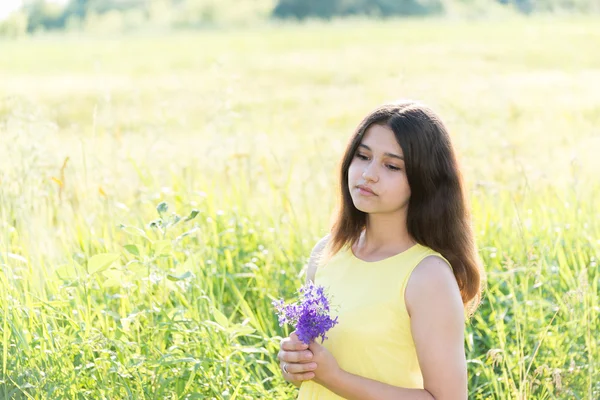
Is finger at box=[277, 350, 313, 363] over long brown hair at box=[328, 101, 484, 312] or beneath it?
beneath

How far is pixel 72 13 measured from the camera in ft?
177

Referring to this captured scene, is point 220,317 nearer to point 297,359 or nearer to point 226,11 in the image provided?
point 297,359

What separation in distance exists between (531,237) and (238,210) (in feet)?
4.47

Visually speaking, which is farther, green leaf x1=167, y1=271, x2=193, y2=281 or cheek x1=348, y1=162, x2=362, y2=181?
green leaf x1=167, y1=271, x2=193, y2=281

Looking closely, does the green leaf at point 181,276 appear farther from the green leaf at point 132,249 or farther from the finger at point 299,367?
the finger at point 299,367

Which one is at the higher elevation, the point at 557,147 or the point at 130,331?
the point at 130,331

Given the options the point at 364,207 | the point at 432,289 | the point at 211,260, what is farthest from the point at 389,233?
the point at 211,260

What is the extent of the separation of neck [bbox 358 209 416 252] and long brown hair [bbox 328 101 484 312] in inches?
0.8

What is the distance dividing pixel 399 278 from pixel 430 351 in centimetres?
21

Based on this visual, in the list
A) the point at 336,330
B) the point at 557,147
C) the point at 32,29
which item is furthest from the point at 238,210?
the point at 32,29

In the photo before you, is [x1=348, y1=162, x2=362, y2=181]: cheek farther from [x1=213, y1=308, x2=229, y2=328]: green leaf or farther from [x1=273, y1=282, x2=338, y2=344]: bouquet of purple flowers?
[x1=213, y1=308, x2=229, y2=328]: green leaf

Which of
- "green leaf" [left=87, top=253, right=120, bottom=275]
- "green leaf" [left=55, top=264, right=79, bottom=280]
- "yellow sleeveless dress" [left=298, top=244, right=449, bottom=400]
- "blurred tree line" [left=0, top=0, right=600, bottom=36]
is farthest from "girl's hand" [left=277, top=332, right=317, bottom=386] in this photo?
"blurred tree line" [left=0, top=0, right=600, bottom=36]

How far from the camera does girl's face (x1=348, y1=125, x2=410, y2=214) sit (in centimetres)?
243

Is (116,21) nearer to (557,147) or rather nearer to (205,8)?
(205,8)
